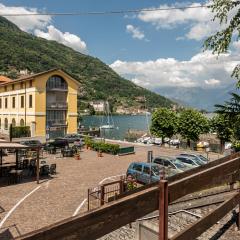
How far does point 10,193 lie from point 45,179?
14.7 ft

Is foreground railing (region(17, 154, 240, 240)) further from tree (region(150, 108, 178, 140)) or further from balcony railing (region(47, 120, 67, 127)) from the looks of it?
tree (region(150, 108, 178, 140))

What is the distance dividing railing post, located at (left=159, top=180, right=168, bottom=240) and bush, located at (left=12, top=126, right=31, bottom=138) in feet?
153

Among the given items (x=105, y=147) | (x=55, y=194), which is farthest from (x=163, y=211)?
(x=105, y=147)

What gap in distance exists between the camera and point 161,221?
2.77m

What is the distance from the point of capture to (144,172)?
21.6 meters

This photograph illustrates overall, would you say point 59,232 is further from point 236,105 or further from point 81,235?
point 236,105

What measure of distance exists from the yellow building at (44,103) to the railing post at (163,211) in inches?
1876

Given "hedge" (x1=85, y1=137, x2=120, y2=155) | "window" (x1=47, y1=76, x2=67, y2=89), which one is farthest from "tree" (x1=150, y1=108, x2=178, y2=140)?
"window" (x1=47, y1=76, x2=67, y2=89)

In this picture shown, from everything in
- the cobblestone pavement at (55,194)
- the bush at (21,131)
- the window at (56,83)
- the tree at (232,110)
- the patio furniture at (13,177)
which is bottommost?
the cobblestone pavement at (55,194)

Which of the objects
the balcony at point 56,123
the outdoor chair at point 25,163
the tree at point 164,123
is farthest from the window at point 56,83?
the outdoor chair at point 25,163

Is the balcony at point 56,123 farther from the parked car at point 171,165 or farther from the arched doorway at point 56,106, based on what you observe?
the parked car at point 171,165

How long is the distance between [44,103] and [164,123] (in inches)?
777

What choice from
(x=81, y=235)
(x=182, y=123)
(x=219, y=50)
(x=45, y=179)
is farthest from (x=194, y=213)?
(x=182, y=123)

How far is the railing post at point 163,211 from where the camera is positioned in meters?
2.76
